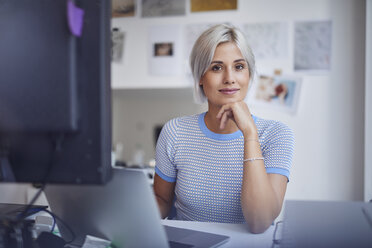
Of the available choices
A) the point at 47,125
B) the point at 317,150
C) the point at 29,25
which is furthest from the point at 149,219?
the point at 317,150

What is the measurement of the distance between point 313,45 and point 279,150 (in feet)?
4.23

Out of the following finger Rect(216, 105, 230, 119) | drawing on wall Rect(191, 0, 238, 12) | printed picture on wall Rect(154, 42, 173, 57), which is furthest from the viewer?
printed picture on wall Rect(154, 42, 173, 57)

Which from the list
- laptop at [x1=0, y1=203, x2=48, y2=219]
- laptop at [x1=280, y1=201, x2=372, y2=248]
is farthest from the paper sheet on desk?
laptop at [x1=280, y1=201, x2=372, y2=248]

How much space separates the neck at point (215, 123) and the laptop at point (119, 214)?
436 millimetres

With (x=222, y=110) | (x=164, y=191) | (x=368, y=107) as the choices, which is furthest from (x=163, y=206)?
(x=368, y=107)

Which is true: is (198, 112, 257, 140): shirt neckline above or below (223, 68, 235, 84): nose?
below

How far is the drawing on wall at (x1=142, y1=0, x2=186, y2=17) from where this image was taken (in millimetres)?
2176

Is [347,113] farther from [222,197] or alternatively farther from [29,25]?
[29,25]

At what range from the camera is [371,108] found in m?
1.84

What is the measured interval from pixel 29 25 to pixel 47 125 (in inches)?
5.6

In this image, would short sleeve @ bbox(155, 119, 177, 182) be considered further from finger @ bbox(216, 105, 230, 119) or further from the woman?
finger @ bbox(216, 105, 230, 119)

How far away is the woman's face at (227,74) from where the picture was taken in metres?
1.05

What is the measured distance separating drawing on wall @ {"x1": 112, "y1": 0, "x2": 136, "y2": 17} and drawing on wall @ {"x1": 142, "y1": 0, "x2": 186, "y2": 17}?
0.27 ft

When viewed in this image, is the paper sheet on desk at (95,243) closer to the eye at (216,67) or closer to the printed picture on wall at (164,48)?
the eye at (216,67)
